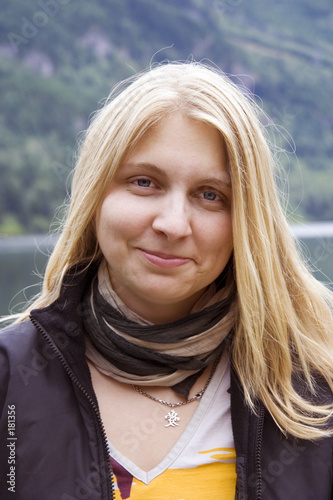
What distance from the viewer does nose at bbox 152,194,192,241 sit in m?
2.04

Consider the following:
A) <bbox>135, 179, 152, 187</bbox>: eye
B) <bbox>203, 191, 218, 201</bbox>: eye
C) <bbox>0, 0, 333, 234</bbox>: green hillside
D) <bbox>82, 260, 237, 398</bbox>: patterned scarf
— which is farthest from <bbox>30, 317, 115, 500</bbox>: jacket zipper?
<bbox>0, 0, 333, 234</bbox>: green hillside

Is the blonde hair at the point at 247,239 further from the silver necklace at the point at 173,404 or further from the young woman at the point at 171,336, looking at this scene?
the silver necklace at the point at 173,404

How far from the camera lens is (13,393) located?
2021 mm

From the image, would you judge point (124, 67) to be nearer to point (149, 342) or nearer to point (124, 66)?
point (124, 66)

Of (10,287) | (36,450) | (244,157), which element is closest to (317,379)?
(244,157)

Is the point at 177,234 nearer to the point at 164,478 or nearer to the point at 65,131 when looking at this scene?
the point at 164,478

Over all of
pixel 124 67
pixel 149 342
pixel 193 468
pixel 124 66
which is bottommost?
pixel 193 468

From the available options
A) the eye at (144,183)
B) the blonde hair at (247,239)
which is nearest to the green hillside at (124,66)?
the blonde hair at (247,239)

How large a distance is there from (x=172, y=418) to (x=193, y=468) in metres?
0.20

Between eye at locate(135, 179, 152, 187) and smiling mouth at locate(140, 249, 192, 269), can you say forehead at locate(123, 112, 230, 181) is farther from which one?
smiling mouth at locate(140, 249, 192, 269)

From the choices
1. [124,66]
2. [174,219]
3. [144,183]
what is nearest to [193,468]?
[174,219]

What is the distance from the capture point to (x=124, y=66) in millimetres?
91750

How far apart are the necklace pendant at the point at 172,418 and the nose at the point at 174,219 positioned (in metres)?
0.64

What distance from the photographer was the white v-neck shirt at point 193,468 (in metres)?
2.04
